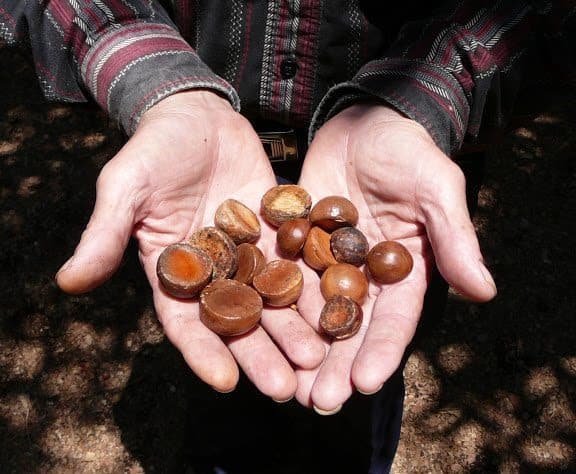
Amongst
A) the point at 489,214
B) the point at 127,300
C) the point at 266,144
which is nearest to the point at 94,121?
the point at 127,300

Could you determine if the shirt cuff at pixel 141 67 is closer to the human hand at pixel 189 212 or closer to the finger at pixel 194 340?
the human hand at pixel 189 212

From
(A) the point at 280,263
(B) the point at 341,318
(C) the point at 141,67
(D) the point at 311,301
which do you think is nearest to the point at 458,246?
(B) the point at 341,318

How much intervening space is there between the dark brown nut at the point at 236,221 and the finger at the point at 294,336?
41 centimetres

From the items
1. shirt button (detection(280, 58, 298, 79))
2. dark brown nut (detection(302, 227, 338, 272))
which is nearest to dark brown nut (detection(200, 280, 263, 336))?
dark brown nut (detection(302, 227, 338, 272))

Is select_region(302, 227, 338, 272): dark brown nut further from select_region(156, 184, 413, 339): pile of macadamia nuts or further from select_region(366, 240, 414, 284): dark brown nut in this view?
select_region(366, 240, 414, 284): dark brown nut

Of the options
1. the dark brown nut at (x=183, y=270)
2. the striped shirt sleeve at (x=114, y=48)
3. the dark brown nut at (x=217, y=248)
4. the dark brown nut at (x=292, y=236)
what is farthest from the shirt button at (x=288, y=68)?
the dark brown nut at (x=183, y=270)

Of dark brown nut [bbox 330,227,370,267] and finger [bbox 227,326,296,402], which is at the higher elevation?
dark brown nut [bbox 330,227,370,267]

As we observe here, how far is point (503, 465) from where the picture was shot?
351 cm

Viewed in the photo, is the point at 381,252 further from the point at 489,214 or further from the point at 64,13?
the point at 489,214

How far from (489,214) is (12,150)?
4041mm

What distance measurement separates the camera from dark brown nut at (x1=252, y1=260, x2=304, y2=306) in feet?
8.22

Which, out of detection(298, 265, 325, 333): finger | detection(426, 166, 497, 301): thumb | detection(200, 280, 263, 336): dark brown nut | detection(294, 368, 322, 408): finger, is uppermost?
detection(426, 166, 497, 301): thumb

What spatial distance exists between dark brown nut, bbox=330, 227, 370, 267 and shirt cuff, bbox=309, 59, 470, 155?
0.53 m

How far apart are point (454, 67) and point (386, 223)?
0.72 meters
